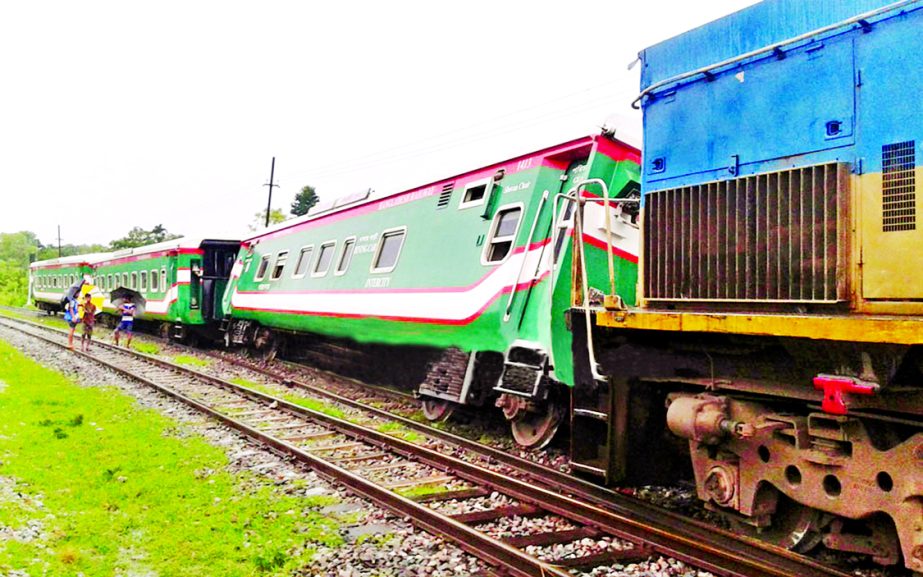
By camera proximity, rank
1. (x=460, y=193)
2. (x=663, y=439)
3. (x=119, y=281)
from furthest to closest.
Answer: (x=119, y=281) → (x=460, y=193) → (x=663, y=439)

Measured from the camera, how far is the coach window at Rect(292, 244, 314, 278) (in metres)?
14.6

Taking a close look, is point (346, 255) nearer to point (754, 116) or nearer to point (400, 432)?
point (400, 432)

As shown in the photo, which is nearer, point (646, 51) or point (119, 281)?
point (646, 51)

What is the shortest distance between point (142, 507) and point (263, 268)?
449 inches

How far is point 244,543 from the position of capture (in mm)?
5418

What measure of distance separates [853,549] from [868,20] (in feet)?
10.6

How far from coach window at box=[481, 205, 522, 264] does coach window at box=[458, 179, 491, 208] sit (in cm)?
45

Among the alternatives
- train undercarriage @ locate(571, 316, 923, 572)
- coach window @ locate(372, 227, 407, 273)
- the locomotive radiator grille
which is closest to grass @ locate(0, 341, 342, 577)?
train undercarriage @ locate(571, 316, 923, 572)

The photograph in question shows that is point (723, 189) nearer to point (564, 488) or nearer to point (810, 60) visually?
point (810, 60)

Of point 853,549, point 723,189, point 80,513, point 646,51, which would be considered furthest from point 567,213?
point 80,513

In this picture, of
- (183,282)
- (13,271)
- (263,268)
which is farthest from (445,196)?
(13,271)

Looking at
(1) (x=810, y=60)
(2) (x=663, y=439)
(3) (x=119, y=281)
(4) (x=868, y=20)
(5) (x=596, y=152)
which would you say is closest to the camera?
(4) (x=868, y=20)

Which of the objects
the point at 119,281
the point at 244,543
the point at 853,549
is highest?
the point at 119,281

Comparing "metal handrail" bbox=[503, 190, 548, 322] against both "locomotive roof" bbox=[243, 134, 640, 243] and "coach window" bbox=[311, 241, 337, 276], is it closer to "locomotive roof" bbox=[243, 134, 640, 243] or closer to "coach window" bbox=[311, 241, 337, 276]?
"locomotive roof" bbox=[243, 134, 640, 243]
